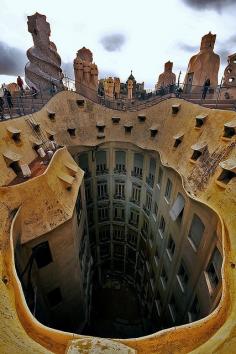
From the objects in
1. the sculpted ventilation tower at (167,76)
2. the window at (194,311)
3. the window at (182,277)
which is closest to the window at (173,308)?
the window at (182,277)

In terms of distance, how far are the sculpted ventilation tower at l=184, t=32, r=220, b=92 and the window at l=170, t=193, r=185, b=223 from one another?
24084 mm

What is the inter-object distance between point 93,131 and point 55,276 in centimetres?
1796

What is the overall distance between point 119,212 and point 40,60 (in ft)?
86.3

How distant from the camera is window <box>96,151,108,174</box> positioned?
2653 centimetres

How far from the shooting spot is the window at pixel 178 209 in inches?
583

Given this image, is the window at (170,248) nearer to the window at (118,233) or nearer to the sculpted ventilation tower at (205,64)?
the window at (118,233)

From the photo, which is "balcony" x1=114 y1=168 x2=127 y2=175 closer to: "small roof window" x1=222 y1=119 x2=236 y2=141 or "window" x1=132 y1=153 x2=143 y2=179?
"window" x1=132 y1=153 x2=143 y2=179

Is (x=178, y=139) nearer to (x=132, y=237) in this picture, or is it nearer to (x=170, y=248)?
(x=170, y=248)

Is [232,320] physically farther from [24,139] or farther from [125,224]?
[125,224]

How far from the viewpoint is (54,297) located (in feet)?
47.9

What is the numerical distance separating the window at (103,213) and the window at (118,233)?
2619mm

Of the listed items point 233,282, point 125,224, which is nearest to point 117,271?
point 125,224

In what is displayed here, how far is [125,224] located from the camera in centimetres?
3038

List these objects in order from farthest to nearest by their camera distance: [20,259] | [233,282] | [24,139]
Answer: [24,139] → [20,259] → [233,282]
